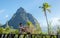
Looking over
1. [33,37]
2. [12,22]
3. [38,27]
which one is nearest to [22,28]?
[33,37]

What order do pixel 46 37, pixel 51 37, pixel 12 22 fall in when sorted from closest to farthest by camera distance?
pixel 51 37, pixel 46 37, pixel 12 22

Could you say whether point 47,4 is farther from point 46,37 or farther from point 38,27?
point 46,37

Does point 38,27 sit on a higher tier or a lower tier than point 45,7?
lower

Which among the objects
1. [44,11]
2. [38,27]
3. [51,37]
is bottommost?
[51,37]

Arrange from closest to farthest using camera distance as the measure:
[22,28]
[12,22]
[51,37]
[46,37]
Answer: [51,37] → [46,37] → [22,28] → [12,22]

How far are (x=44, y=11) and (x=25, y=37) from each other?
44.7 meters

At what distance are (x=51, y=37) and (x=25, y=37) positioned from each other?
1262 mm

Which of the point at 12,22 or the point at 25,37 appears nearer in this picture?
the point at 25,37

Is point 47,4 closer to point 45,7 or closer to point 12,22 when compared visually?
point 45,7

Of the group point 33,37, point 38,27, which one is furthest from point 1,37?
point 38,27

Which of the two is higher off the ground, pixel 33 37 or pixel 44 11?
pixel 44 11

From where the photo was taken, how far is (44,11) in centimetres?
5528

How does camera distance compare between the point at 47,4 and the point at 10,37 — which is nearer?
the point at 10,37

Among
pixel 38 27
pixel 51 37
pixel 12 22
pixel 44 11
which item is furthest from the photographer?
pixel 12 22
